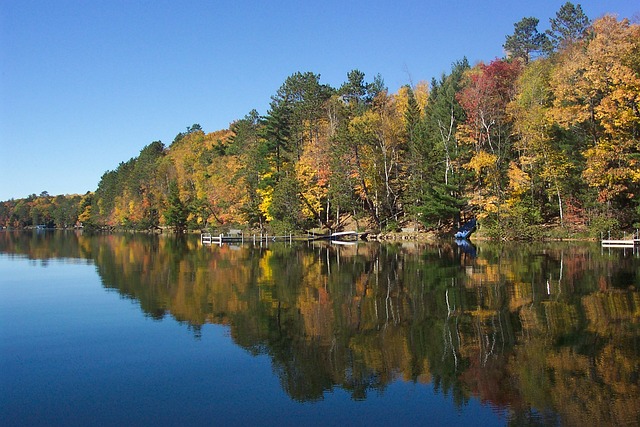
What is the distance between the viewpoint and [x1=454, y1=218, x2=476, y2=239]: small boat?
2032 inches

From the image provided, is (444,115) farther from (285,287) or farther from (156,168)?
(156,168)

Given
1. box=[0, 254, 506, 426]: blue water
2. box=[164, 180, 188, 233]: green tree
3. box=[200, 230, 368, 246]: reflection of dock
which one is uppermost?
box=[164, 180, 188, 233]: green tree

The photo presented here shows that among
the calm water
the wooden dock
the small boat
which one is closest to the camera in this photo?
the calm water

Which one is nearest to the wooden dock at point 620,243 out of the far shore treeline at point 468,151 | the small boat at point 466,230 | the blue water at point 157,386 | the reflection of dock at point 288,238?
the far shore treeline at point 468,151

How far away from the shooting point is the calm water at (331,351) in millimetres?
9500

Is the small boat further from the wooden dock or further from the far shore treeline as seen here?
the wooden dock

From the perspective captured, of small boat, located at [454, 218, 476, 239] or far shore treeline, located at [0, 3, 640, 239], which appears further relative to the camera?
small boat, located at [454, 218, 476, 239]

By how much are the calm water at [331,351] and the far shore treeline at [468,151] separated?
1989cm

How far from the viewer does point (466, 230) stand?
173ft

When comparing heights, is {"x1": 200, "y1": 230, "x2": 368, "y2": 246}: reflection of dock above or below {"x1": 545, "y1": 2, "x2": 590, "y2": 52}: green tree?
below

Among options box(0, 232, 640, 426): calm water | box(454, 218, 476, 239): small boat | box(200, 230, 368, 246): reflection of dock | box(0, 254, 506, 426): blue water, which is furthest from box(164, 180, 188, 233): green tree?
box(0, 254, 506, 426): blue water

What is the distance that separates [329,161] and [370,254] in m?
23.1

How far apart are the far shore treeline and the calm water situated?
65.3 feet

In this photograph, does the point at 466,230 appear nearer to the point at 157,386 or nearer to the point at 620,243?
the point at 620,243
